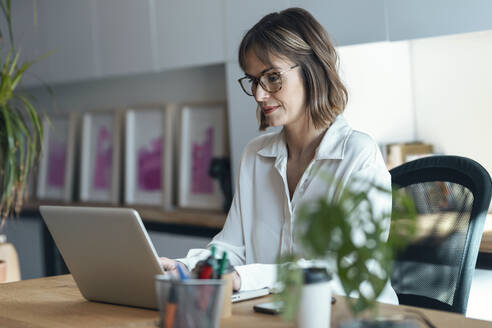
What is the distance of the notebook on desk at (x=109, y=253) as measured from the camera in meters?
1.35

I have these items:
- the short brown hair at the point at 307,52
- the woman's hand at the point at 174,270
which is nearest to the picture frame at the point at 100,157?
the short brown hair at the point at 307,52

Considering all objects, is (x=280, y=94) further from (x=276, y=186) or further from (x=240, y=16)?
(x=240, y=16)

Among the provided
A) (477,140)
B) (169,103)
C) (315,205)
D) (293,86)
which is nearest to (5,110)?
(169,103)

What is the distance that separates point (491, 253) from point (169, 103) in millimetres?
2456

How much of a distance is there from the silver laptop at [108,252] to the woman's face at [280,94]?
0.78m

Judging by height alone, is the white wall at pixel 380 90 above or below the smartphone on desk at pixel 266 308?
above

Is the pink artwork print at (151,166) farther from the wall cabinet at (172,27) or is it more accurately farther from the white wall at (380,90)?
the white wall at (380,90)

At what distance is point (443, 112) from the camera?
306 cm

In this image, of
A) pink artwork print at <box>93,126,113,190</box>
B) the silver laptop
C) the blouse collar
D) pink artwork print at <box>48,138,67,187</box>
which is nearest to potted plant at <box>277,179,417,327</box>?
Answer: the silver laptop

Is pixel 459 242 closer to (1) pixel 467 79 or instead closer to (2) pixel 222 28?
A: (1) pixel 467 79

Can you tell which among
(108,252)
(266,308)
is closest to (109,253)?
(108,252)

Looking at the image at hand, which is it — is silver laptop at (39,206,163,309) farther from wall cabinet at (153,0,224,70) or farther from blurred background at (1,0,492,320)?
wall cabinet at (153,0,224,70)

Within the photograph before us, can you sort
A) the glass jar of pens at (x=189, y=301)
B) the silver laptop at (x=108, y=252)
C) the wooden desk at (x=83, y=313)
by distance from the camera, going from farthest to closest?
the silver laptop at (x=108, y=252), the wooden desk at (x=83, y=313), the glass jar of pens at (x=189, y=301)

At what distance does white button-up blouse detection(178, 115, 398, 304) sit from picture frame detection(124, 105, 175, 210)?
1936 mm
